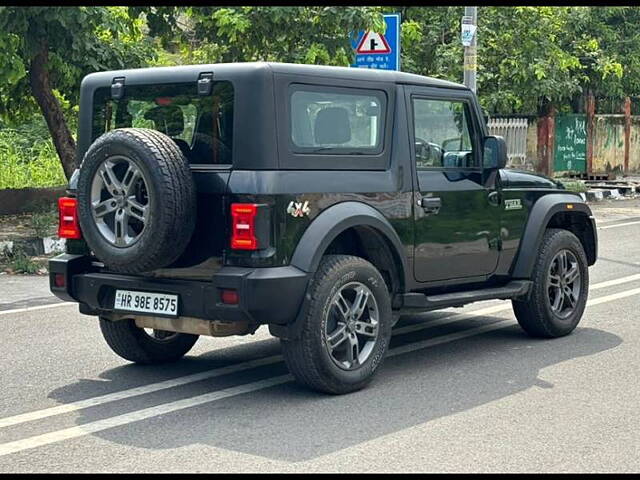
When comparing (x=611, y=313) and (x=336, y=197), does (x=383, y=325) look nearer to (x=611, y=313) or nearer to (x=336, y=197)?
(x=336, y=197)

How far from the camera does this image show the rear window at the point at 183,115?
6281 millimetres

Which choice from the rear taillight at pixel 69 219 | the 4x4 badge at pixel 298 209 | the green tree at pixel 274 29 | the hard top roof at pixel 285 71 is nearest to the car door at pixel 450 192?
the hard top roof at pixel 285 71

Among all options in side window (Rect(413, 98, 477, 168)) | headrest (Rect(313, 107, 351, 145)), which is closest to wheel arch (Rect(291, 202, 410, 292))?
headrest (Rect(313, 107, 351, 145))

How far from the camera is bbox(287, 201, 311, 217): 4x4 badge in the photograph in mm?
6094

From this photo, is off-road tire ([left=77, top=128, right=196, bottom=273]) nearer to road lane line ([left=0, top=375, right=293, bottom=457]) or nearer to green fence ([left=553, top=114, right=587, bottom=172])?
road lane line ([left=0, top=375, right=293, bottom=457])

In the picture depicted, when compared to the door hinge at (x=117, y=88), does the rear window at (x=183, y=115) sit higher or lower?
lower

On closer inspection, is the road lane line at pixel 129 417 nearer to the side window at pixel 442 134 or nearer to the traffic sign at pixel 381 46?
the side window at pixel 442 134

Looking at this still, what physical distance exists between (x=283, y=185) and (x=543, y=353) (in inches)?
101

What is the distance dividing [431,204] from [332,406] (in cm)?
163

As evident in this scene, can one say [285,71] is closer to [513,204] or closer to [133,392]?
[133,392]

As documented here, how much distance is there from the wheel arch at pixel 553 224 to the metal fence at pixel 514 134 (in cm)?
1602

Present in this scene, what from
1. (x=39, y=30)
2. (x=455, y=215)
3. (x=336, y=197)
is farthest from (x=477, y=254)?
(x=39, y=30)

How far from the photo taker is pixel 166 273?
20.7 ft

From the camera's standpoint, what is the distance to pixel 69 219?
6793 millimetres
